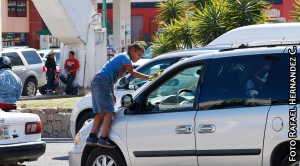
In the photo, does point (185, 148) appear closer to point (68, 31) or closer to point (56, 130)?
point (56, 130)

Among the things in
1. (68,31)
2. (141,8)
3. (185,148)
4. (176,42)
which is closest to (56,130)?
(176,42)

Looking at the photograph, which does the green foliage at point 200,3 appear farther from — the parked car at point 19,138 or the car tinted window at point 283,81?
the car tinted window at point 283,81

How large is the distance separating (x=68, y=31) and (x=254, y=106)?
16485mm

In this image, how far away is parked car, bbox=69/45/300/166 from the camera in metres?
8.09

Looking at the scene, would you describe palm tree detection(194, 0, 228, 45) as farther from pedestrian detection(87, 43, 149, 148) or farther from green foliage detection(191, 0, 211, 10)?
pedestrian detection(87, 43, 149, 148)

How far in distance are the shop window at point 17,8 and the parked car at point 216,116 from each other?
51728mm

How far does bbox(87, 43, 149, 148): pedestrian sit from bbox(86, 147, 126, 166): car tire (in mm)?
116

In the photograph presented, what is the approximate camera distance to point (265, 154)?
809 cm

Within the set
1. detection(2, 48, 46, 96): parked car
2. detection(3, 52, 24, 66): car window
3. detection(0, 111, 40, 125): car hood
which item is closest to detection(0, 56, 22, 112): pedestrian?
detection(0, 111, 40, 125): car hood

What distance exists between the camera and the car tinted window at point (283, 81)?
813cm

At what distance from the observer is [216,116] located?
845 centimetres

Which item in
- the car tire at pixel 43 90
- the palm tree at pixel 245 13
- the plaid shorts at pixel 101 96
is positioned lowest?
the car tire at pixel 43 90

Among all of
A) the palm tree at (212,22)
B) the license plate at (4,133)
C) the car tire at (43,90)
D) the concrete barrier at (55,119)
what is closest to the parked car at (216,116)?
the license plate at (4,133)

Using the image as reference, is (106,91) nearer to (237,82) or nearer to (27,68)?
(237,82)
